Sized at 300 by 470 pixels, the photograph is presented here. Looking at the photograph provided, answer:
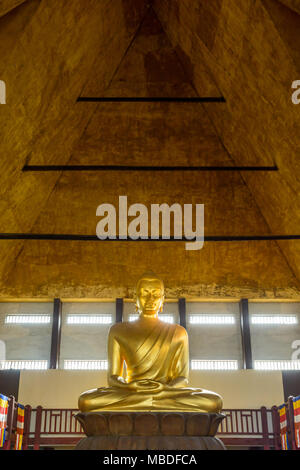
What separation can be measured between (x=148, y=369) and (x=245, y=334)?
7.90 m

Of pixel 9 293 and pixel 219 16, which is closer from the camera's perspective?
pixel 219 16

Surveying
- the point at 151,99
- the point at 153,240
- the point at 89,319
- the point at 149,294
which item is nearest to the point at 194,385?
the point at 89,319

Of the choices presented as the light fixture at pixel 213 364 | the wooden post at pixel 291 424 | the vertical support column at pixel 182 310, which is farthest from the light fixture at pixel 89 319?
the wooden post at pixel 291 424

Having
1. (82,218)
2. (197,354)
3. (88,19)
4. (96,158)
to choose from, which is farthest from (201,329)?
(88,19)

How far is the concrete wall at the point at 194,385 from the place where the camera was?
38.3ft

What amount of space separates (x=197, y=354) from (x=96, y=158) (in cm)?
532

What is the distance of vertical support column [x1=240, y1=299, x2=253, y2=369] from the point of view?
12727 millimetres

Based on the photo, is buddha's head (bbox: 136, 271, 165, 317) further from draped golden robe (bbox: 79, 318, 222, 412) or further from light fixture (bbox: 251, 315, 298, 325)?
light fixture (bbox: 251, 315, 298, 325)

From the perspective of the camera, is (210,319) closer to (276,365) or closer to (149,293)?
(276,365)

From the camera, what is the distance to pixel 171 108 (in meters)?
13.5

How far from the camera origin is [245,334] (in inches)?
512

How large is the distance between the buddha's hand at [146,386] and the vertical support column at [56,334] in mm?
8110

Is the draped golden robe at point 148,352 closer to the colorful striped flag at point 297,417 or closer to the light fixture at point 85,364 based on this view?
the colorful striped flag at point 297,417
